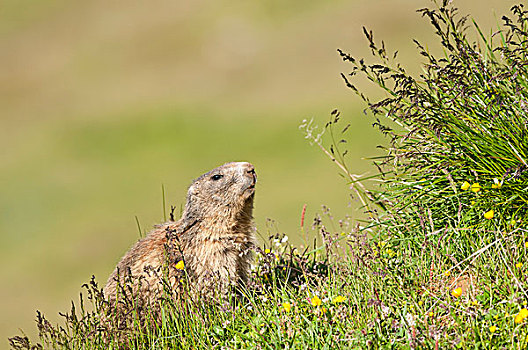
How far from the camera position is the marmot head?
582 cm

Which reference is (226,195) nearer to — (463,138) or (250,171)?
(250,171)

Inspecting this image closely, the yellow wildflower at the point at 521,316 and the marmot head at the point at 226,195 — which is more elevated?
the marmot head at the point at 226,195

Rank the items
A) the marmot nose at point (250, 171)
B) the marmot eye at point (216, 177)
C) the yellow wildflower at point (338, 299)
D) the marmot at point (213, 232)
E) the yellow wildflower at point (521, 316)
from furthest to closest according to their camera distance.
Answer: the marmot eye at point (216, 177) < the marmot nose at point (250, 171) < the marmot at point (213, 232) < the yellow wildflower at point (338, 299) < the yellow wildflower at point (521, 316)

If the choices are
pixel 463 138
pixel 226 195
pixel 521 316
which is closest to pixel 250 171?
pixel 226 195

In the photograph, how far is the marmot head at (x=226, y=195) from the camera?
19.1 ft

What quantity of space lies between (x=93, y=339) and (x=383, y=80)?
2796 millimetres

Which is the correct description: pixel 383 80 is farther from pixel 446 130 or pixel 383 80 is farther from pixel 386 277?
pixel 386 277

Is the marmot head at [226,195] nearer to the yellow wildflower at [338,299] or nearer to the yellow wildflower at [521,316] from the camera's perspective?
the yellow wildflower at [338,299]

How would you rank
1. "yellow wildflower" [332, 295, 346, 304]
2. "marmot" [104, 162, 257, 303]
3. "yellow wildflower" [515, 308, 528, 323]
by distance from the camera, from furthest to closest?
1. "marmot" [104, 162, 257, 303]
2. "yellow wildflower" [332, 295, 346, 304]
3. "yellow wildflower" [515, 308, 528, 323]

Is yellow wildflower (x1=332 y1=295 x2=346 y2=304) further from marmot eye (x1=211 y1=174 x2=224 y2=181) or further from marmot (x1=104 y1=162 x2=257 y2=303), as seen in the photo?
marmot eye (x1=211 y1=174 x2=224 y2=181)

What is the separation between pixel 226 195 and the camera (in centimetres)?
588

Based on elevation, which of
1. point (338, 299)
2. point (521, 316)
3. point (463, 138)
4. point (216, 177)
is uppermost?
point (216, 177)

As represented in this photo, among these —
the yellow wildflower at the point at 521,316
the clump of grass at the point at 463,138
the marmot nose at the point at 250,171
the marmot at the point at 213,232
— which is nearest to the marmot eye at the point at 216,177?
the marmot at the point at 213,232

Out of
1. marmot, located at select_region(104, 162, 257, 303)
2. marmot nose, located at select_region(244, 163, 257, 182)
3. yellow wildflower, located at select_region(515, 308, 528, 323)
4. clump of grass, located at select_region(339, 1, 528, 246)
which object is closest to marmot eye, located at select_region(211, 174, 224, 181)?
marmot, located at select_region(104, 162, 257, 303)
